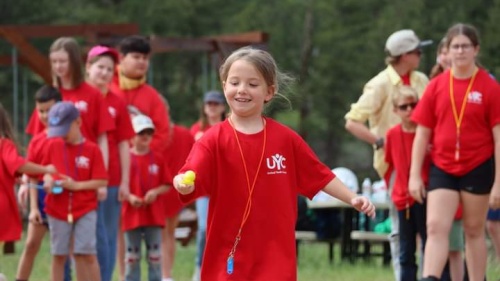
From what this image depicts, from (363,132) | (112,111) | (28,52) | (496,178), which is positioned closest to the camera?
(496,178)

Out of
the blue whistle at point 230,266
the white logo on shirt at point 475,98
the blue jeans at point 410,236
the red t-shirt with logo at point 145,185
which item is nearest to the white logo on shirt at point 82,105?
the red t-shirt with logo at point 145,185

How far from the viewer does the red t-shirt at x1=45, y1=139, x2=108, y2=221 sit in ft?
31.0

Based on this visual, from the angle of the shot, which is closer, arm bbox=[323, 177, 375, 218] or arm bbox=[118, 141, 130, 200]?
arm bbox=[323, 177, 375, 218]

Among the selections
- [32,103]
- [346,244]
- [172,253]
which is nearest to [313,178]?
[172,253]

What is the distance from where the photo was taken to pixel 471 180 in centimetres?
921

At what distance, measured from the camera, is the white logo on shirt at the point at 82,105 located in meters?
9.78

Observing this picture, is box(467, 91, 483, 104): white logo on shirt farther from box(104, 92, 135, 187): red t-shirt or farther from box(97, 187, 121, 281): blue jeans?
box(97, 187, 121, 281): blue jeans

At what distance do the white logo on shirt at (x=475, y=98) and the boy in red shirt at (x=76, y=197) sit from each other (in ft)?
9.12

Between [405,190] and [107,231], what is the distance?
2.37 m

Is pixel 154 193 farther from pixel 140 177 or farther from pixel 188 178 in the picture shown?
pixel 188 178

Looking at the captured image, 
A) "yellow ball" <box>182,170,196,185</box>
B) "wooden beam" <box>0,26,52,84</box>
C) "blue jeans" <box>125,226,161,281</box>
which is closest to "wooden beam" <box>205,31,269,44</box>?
"wooden beam" <box>0,26,52,84</box>

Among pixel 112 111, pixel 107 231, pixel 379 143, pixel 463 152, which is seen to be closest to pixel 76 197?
pixel 107 231

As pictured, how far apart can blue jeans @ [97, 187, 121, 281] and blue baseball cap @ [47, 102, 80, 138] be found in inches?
31.5

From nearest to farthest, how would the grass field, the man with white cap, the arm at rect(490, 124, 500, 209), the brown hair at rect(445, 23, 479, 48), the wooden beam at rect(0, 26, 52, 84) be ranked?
1. the arm at rect(490, 124, 500, 209)
2. the brown hair at rect(445, 23, 479, 48)
3. the man with white cap
4. the grass field
5. the wooden beam at rect(0, 26, 52, 84)
